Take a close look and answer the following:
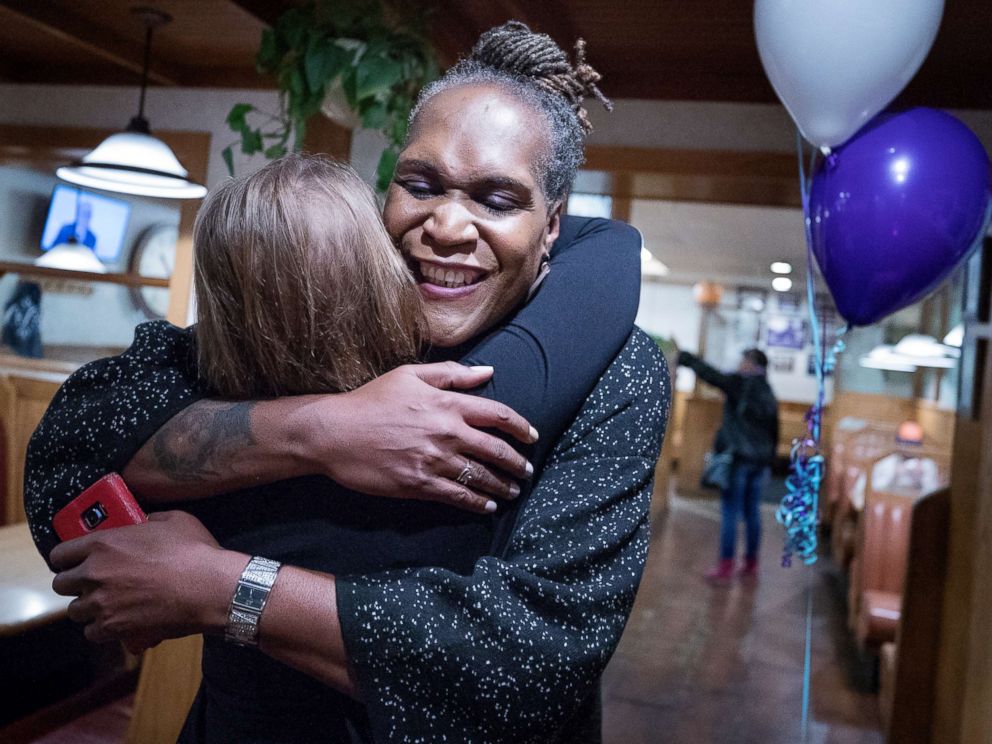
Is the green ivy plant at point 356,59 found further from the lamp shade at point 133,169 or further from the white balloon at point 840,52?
the white balloon at point 840,52

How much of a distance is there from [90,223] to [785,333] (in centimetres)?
1105

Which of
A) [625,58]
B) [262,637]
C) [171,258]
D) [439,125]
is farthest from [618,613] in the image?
[171,258]

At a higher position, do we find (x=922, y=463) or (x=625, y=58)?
(x=625, y=58)

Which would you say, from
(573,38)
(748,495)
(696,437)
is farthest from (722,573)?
(696,437)

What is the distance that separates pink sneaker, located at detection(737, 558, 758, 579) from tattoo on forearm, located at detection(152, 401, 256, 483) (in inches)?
222

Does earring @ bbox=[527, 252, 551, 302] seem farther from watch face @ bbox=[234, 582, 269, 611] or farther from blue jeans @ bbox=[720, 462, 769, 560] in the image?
blue jeans @ bbox=[720, 462, 769, 560]

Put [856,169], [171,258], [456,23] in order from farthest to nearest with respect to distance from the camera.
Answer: [171,258] < [456,23] < [856,169]

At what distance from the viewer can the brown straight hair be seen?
77 centimetres

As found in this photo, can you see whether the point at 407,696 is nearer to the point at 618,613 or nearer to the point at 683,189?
the point at 618,613

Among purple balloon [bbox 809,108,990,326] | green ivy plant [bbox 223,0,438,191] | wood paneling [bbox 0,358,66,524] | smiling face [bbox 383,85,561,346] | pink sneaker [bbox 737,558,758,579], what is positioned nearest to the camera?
smiling face [bbox 383,85,561,346]

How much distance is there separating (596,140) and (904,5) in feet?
5.93

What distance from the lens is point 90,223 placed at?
14.6 ft

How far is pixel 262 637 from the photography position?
758mm

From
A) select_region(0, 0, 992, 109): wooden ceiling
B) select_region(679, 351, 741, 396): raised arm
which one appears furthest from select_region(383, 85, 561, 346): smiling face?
select_region(679, 351, 741, 396): raised arm
